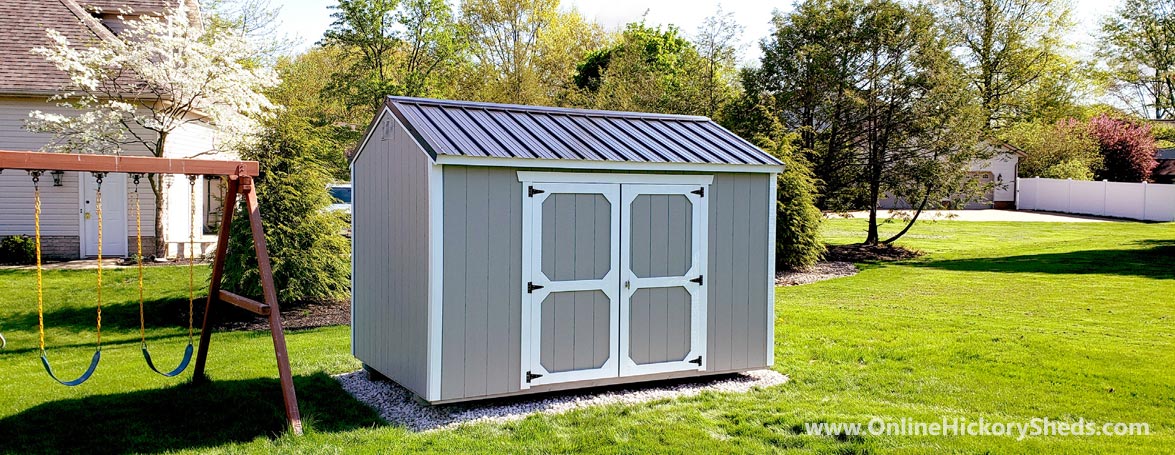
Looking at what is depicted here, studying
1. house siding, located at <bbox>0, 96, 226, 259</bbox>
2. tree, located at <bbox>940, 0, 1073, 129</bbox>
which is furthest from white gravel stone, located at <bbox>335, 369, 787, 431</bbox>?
tree, located at <bbox>940, 0, 1073, 129</bbox>

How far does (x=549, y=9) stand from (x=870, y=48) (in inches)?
692

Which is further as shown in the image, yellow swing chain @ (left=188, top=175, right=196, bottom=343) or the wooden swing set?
yellow swing chain @ (left=188, top=175, right=196, bottom=343)

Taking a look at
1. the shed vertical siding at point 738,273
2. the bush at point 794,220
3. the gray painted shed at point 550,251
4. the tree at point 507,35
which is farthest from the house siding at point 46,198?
the tree at point 507,35

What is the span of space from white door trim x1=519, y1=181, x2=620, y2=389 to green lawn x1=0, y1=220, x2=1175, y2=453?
46cm

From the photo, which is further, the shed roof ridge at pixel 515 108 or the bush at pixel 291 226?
the bush at pixel 291 226

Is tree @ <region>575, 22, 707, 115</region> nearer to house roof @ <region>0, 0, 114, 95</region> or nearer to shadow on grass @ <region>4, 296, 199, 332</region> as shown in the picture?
house roof @ <region>0, 0, 114, 95</region>

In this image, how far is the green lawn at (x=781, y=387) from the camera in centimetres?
567

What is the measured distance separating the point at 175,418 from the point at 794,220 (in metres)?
11.4

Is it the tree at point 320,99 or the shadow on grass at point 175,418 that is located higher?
the tree at point 320,99

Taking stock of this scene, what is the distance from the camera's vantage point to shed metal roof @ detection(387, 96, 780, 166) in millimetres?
6324

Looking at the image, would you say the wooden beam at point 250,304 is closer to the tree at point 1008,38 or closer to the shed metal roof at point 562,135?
the shed metal roof at point 562,135

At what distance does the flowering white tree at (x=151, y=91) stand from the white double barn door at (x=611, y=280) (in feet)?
33.1

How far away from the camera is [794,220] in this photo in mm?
15484

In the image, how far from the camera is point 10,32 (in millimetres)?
17719
